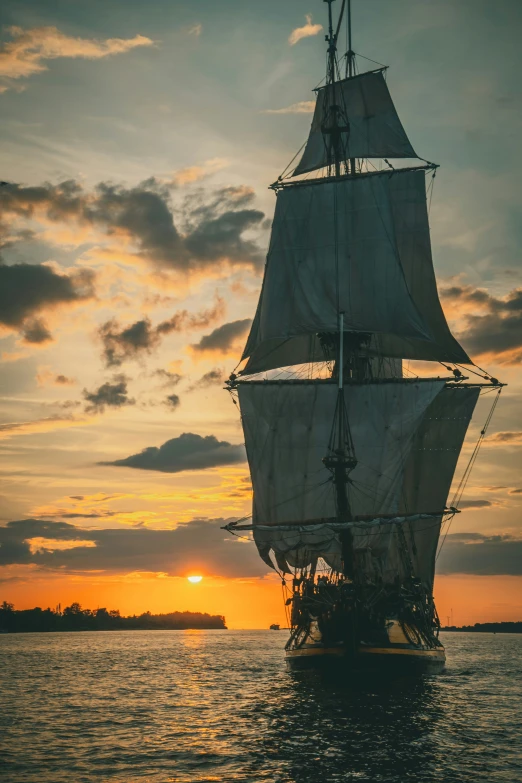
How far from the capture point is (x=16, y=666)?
90375mm

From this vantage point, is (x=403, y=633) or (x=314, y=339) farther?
(x=314, y=339)

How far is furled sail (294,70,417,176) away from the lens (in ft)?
255

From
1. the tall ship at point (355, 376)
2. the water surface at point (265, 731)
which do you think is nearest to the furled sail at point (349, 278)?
the tall ship at point (355, 376)

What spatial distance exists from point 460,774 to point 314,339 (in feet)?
159

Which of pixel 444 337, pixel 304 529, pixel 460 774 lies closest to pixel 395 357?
pixel 444 337

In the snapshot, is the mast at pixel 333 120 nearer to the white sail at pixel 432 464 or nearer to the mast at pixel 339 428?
the mast at pixel 339 428

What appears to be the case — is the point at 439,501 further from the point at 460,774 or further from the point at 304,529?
the point at 460,774

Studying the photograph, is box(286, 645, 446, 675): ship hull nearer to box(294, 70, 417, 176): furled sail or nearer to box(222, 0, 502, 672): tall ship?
box(222, 0, 502, 672): tall ship

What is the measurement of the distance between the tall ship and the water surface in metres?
7.58

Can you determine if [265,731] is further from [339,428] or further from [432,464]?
[432,464]

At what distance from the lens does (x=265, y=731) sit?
125ft

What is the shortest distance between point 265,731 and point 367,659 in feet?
49.7

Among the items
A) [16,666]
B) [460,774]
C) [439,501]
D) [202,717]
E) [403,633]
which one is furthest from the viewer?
[16,666]

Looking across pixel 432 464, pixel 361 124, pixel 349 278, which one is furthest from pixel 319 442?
pixel 361 124
